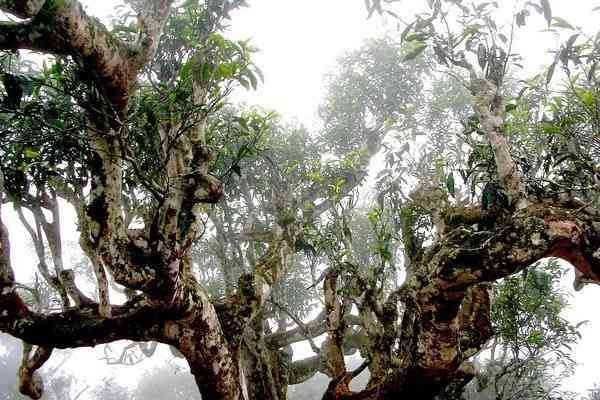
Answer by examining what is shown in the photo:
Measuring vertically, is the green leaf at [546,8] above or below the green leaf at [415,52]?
below

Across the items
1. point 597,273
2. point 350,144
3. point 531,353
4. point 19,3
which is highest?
point 350,144

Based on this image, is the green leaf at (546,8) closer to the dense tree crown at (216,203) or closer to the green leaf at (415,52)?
the dense tree crown at (216,203)

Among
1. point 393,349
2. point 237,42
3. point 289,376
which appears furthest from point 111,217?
point 289,376

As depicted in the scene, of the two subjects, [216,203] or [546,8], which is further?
[216,203]

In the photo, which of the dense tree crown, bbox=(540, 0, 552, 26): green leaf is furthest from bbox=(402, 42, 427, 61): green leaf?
bbox=(540, 0, 552, 26): green leaf

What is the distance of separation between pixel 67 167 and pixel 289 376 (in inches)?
276

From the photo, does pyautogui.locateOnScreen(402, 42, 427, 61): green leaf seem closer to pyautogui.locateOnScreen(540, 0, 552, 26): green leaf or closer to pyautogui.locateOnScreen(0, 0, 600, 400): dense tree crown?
pyautogui.locateOnScreen(0, 0, 600, 400): dense tree crown

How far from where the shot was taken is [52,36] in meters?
3.31

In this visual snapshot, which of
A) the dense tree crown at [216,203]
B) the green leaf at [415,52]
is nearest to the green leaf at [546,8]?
the dense tree crown at [216,203]

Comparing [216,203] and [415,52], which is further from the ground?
[415,52]

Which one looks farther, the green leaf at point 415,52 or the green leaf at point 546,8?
the green leaf at point 415,52

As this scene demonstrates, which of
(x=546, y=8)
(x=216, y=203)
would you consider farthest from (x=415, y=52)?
(x=216, y=203)

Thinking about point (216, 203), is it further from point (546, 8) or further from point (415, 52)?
point (546, 8)

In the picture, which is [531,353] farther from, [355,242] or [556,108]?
[355,242]
